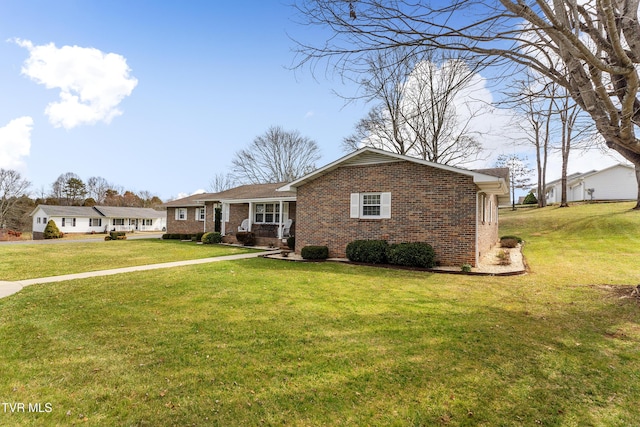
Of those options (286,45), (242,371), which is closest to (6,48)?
(286,45)

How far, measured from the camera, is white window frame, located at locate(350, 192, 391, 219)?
12.1 metres

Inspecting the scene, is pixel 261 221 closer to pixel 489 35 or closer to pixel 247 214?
pixel 247 214

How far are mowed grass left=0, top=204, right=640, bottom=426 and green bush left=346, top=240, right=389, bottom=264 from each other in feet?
12.3

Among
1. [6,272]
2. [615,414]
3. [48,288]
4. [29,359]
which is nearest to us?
[615,414]

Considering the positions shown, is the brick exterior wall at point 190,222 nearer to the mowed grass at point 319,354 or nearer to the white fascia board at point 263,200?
the white fascia board at point 263,200

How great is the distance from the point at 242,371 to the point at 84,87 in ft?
51.1

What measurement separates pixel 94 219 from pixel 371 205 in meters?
47.7

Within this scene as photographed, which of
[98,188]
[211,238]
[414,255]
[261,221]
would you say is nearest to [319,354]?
[414,255]

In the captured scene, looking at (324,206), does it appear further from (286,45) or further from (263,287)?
(286,45)

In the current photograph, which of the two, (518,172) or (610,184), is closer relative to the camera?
(610,184)

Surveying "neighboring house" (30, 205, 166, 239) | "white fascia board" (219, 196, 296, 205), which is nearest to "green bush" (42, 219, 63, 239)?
"neighboring house" (30, 205, 166, 239)

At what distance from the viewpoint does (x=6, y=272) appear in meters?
9.39

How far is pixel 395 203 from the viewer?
11891 millimetres

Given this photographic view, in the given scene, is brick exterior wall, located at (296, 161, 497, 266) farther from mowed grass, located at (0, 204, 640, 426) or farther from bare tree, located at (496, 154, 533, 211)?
bare tree, located at (496, 154, 533, 211)
